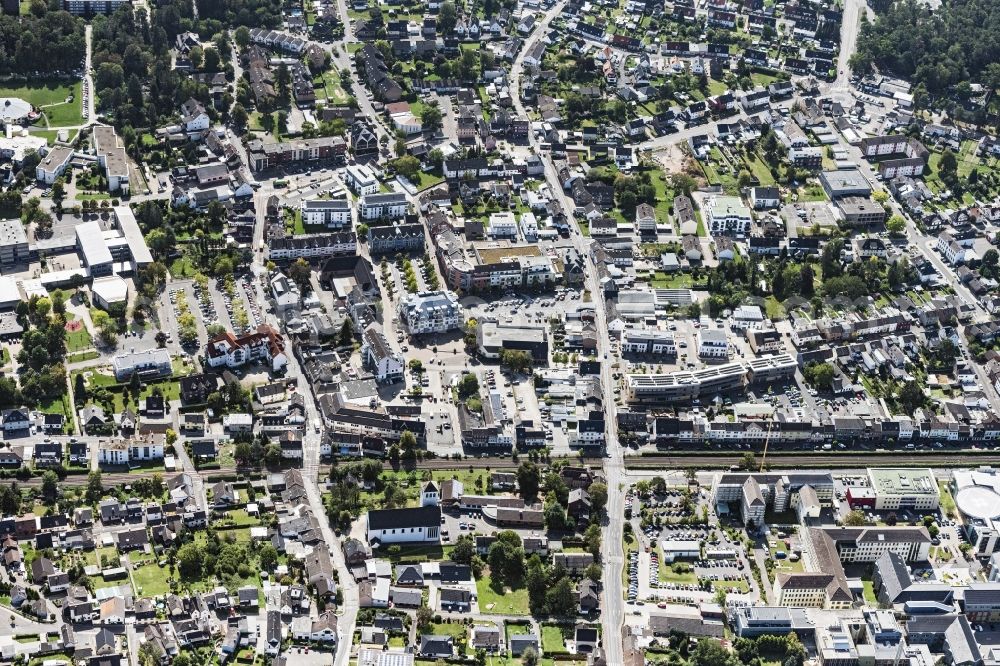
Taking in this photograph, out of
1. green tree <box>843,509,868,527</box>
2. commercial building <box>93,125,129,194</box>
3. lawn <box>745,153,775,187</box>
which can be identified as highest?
commercial building <box>93,125,129,194</box>

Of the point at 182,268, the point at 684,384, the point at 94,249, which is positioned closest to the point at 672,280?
the point at 684,384

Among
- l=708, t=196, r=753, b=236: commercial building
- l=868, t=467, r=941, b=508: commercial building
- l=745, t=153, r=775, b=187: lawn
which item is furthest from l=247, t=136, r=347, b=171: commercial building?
l=868, t=467, r=941, b=508: commercial building

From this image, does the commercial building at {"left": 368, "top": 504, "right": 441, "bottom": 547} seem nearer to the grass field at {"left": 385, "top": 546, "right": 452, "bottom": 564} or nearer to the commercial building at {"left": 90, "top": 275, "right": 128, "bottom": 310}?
the grass field at {"left": 385, "top": 546, "right": 452, "bottom": 564}

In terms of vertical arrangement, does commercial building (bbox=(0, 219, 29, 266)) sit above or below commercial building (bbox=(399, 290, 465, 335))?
above

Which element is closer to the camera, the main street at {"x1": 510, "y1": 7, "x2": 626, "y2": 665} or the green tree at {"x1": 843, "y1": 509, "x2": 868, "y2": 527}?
the main street at {"x1": 510, "y1": 7, "x2": 626, "y2": 665}

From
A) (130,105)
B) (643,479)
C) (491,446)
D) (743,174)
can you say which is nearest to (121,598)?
(491,446)

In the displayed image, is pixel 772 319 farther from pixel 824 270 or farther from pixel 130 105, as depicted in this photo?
pixel 130 105
